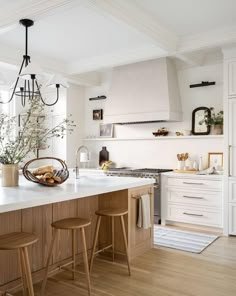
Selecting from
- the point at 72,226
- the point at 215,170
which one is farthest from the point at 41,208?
the point at 215,170

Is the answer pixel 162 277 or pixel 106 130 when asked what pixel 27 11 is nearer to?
pixel 162 277

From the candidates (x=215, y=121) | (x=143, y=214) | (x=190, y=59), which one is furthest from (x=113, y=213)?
(x=190, y=59)

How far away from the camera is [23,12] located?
3.39 m

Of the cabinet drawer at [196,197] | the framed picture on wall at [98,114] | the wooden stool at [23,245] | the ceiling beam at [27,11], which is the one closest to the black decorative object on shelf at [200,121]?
the cabinet drawer at [196,197]

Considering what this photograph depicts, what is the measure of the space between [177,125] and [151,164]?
2.89 ft

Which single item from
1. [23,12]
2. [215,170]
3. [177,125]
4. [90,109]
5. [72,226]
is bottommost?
[72,226]

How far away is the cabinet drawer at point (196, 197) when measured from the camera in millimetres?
4596

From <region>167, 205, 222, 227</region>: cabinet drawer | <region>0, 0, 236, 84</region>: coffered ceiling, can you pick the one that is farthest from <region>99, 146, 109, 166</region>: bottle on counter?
<region>167, 205, 222, 227</region>: cabinet drawer

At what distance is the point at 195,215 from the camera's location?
4.78 metres

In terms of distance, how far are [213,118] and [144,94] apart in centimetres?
125

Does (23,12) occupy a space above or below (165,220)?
above

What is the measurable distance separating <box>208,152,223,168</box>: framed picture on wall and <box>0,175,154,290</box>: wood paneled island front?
182 cm

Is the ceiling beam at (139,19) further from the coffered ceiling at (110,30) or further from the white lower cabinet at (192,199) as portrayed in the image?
the white lower cabinet at (192,199)

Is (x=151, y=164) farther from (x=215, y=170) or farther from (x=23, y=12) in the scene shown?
(x=23, y=12)
